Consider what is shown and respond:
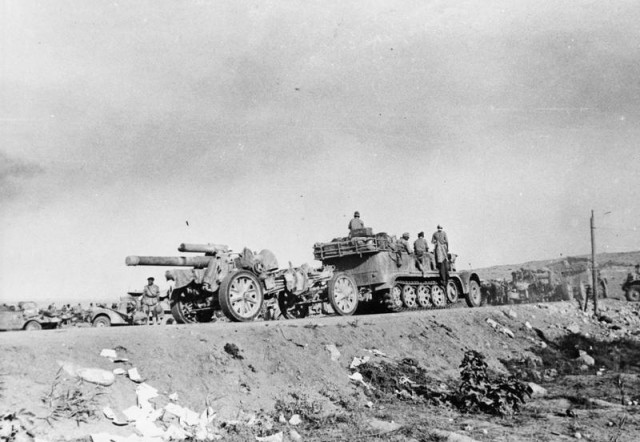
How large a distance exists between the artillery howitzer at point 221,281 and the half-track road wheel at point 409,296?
5689 mm

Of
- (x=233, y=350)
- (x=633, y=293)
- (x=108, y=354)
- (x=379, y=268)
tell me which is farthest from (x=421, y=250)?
(x=633, y=293)

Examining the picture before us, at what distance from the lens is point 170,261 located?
11570mm

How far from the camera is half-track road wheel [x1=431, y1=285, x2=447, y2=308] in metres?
19.2

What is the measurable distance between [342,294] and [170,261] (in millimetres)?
4914

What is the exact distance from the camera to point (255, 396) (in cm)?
722

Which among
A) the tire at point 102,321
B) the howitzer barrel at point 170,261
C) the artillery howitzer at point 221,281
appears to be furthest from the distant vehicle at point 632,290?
the tire at point 102,321

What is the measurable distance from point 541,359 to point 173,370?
29.6ft

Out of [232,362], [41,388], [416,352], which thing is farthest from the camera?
[416,352]

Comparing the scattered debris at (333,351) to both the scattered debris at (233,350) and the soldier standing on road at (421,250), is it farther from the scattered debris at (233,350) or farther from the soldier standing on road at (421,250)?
the soldier standing on road at (421,250)

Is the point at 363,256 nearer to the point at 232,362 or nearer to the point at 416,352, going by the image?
the point at 416,352

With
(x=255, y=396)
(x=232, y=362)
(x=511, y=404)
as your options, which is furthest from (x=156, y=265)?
(x=511, y=404)

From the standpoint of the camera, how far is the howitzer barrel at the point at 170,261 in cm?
1123

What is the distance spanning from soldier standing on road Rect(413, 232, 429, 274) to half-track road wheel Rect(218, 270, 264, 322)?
814cm

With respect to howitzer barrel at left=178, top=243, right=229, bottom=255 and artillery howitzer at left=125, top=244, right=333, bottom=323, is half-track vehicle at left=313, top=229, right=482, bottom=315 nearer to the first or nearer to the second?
artillery howitzer at left=125, top=244, right=333, bottom=323
